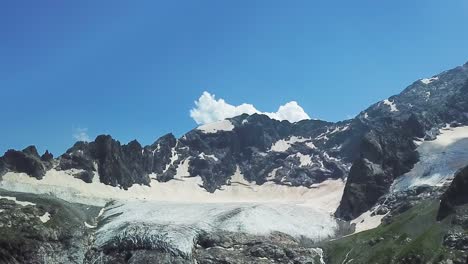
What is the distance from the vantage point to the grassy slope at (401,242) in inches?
5645

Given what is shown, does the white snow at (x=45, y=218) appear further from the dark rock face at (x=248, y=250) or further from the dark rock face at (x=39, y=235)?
the dark rock face at (x=248, y=250)

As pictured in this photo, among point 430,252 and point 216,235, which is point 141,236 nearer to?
point 216,235

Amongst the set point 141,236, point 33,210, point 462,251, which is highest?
point 33,210

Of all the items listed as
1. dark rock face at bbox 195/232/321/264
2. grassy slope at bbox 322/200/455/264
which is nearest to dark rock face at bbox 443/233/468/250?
grassy slope at bbox 322/200/455/264

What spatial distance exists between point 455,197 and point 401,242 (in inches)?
871

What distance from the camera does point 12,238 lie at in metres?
147

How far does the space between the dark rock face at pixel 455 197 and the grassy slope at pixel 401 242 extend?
3522mm

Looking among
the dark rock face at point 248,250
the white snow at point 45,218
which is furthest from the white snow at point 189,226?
the white snow at point 45,218

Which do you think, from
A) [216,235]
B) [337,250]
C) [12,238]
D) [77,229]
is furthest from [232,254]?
[12,238]

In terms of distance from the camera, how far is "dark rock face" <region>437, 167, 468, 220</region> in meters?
159

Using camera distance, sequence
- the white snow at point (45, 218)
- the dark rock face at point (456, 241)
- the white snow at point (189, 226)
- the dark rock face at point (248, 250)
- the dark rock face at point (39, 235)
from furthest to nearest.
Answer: the white snow at point (45, 218)
the white snow at point (189, 226)
the dark rock face at point (248, 250)
the dark rock face at point (39, 235)
the dark rock face at point (456, 241)

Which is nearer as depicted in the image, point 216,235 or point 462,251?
point 462,251

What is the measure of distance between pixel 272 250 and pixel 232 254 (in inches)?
462

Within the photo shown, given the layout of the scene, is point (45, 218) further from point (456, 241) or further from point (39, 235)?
point (456, 241)
